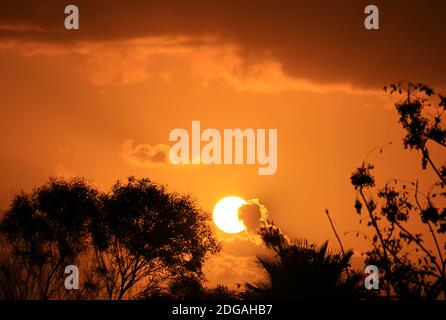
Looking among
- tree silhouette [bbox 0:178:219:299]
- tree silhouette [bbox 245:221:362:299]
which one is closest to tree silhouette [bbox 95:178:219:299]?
tree silhouette [bbox 0:178:219:299]

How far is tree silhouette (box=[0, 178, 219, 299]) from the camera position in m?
46.6

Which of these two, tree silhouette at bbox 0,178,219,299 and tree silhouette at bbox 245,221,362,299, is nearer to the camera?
tree silhouette at bbox 245,221,362,299

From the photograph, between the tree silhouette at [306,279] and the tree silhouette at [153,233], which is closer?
the tree silhouette at [306,279]

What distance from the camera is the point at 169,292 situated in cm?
4822

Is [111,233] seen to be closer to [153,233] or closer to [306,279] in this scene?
[153,233]

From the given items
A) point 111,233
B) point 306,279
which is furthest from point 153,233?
point 306,279

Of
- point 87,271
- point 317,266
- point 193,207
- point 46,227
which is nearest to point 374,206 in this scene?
point 317,266

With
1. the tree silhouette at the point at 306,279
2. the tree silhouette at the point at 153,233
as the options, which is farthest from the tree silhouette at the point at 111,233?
the tree silhouette at the point at 306,279

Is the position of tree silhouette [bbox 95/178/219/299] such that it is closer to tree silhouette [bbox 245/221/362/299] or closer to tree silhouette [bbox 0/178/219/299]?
tree silhouette [bbox 0/178/219/299]

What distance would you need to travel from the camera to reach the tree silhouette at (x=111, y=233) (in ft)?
153

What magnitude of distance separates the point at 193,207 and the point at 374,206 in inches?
1045

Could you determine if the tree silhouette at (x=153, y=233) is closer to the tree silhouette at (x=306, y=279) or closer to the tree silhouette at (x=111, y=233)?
the tree silhouette at (x=111, y=233)
